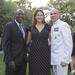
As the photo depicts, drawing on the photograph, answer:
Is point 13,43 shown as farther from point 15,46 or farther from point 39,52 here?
point 39,52

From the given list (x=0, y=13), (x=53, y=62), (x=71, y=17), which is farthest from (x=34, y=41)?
(x=71, y=17)

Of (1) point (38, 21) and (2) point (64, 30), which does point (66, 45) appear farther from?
(1) point (38, 21)

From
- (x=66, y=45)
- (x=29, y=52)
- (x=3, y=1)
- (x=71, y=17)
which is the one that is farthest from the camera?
(x=71, y=17)

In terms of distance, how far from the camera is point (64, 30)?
16.4 ft

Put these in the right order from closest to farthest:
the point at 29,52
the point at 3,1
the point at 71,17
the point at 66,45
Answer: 1. the point at 66,45
2. the point at 29,52
3. the point at 3,1
4. the point at 71,17

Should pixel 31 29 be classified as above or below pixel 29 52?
above

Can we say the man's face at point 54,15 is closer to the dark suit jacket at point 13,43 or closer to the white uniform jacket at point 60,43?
the white uniform jacket at point 60,43

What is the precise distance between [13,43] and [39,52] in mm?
572

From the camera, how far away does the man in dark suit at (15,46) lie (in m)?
5.15

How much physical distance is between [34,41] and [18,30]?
41 centimetres

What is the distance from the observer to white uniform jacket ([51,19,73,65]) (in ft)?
16.4

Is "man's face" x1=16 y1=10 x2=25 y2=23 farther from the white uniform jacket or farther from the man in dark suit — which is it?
the white uniform jacket

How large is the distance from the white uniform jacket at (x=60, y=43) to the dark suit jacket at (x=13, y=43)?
0.66 metres

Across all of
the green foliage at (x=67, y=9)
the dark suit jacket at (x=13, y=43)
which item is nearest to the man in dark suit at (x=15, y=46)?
the dark suit jacket at (x=13, y=43)
